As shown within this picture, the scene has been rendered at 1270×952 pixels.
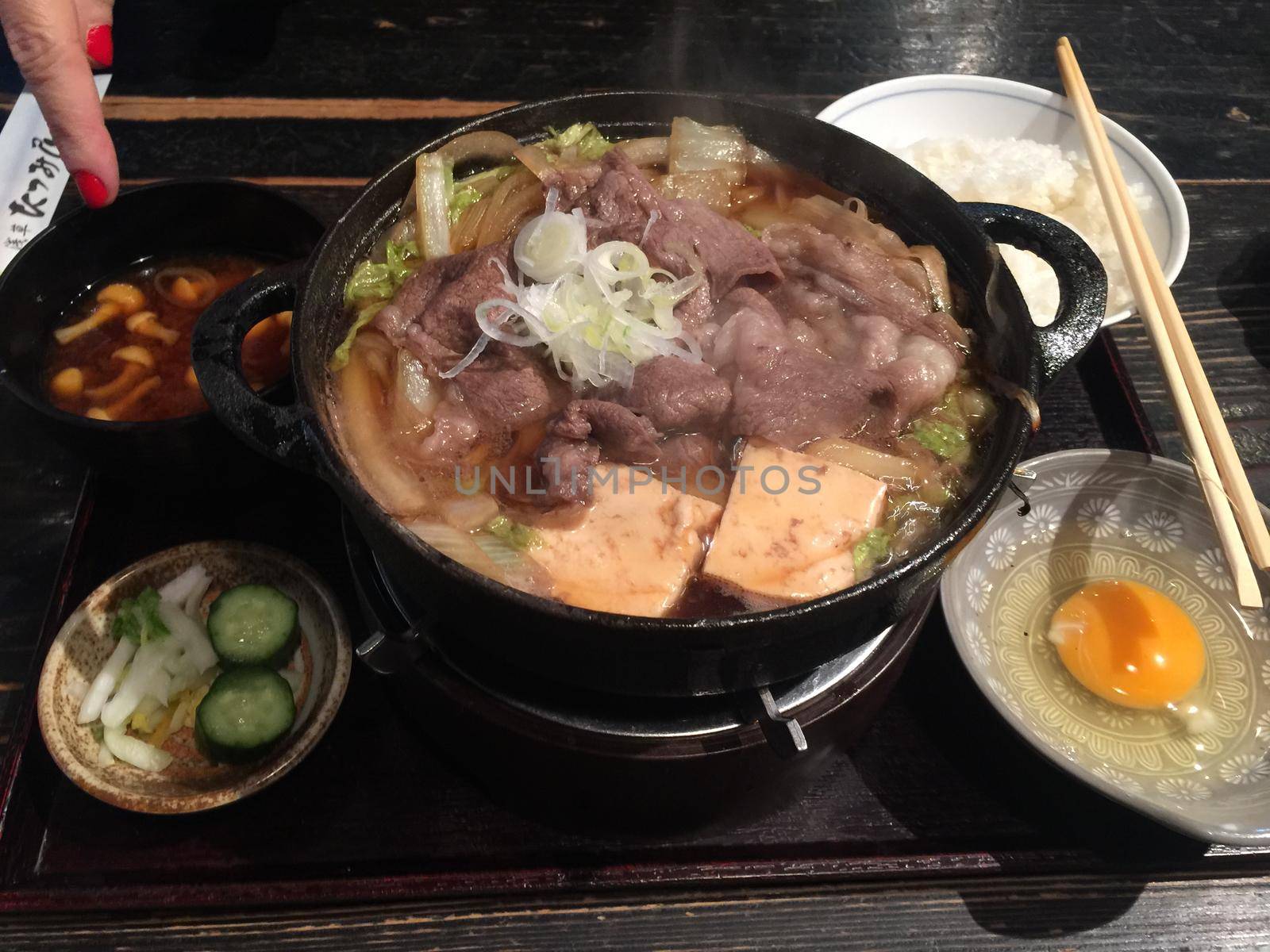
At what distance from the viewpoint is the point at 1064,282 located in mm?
1811

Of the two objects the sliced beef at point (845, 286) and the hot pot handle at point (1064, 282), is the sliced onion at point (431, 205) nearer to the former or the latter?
the sliced beef at point (845, 286)

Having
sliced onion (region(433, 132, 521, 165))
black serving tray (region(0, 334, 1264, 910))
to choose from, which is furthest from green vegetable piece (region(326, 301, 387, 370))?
black serving tray (region(0, 334, 1264, 910))

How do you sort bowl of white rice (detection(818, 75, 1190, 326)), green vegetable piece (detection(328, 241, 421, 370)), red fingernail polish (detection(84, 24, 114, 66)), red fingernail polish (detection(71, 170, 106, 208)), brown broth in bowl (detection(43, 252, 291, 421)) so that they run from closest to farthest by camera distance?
green vegetable piece (detection(328, 241, 421, 370)), red fingernail polish (detection(71, 170, 106, 208)), brown broth in bowl (detection(43, 252, 291, 421)), red fingernail polish (detection(84, 24, 114, 66)), bowl of white rice (detection(818, 75, 1190, 326))

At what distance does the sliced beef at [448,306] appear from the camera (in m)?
1.84

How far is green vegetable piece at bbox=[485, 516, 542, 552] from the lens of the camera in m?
1.63

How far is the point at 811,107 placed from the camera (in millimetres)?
3686

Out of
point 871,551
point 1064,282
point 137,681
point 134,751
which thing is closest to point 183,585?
point 137,681

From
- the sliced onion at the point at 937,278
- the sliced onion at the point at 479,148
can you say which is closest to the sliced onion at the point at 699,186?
the sliced onion at the point at 479,148

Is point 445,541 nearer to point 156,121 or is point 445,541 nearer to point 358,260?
point 358,260

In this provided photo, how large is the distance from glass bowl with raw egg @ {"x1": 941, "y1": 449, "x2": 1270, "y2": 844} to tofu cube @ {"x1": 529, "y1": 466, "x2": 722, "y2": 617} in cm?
91

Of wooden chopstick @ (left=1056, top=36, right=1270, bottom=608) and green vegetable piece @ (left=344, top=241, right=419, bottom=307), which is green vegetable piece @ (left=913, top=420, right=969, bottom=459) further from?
green vegetable piece @ (left=344, top=241, right=419, bottom=307)

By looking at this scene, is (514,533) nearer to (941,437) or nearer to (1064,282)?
(941,437)

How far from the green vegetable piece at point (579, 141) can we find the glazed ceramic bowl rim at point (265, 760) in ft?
4.33

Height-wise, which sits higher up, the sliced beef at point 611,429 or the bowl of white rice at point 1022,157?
the bowl of white rice at point 1022,157
